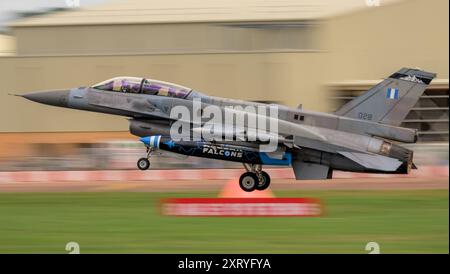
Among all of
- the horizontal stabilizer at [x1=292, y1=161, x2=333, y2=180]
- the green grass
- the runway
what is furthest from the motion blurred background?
the horizontal stabilizer at [x1=292, y1=161, x2=333, y2=180]

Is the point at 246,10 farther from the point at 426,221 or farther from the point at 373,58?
the point at 426,221

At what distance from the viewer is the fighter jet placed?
64.5 ft

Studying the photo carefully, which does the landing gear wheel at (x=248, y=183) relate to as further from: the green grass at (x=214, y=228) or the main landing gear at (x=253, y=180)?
the green grass at (x=214, y=228)

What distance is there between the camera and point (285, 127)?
789 inches

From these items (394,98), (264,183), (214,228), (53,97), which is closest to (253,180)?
(264,183)

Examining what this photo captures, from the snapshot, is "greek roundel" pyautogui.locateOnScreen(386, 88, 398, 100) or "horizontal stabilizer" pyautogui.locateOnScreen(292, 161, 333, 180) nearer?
"greek roundel" pyautogui.locateOnScreen(386, 88, 398, 100)

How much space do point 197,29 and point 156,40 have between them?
197 cm

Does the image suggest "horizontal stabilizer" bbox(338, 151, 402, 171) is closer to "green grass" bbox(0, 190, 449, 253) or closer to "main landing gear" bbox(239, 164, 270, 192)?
"green grass" bbox(0, 190, 449, 253)

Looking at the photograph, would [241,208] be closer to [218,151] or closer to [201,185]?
[218,151]

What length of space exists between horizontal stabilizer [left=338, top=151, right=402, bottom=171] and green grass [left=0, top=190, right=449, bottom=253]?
1.34 metres

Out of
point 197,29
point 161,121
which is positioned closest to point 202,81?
point 197,29

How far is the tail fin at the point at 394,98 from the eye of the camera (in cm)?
1998

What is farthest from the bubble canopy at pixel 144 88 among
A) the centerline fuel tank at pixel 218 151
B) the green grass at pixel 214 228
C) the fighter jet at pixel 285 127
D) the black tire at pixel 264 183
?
the green grass at pixel 214 228

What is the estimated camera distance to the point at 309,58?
3325cm
